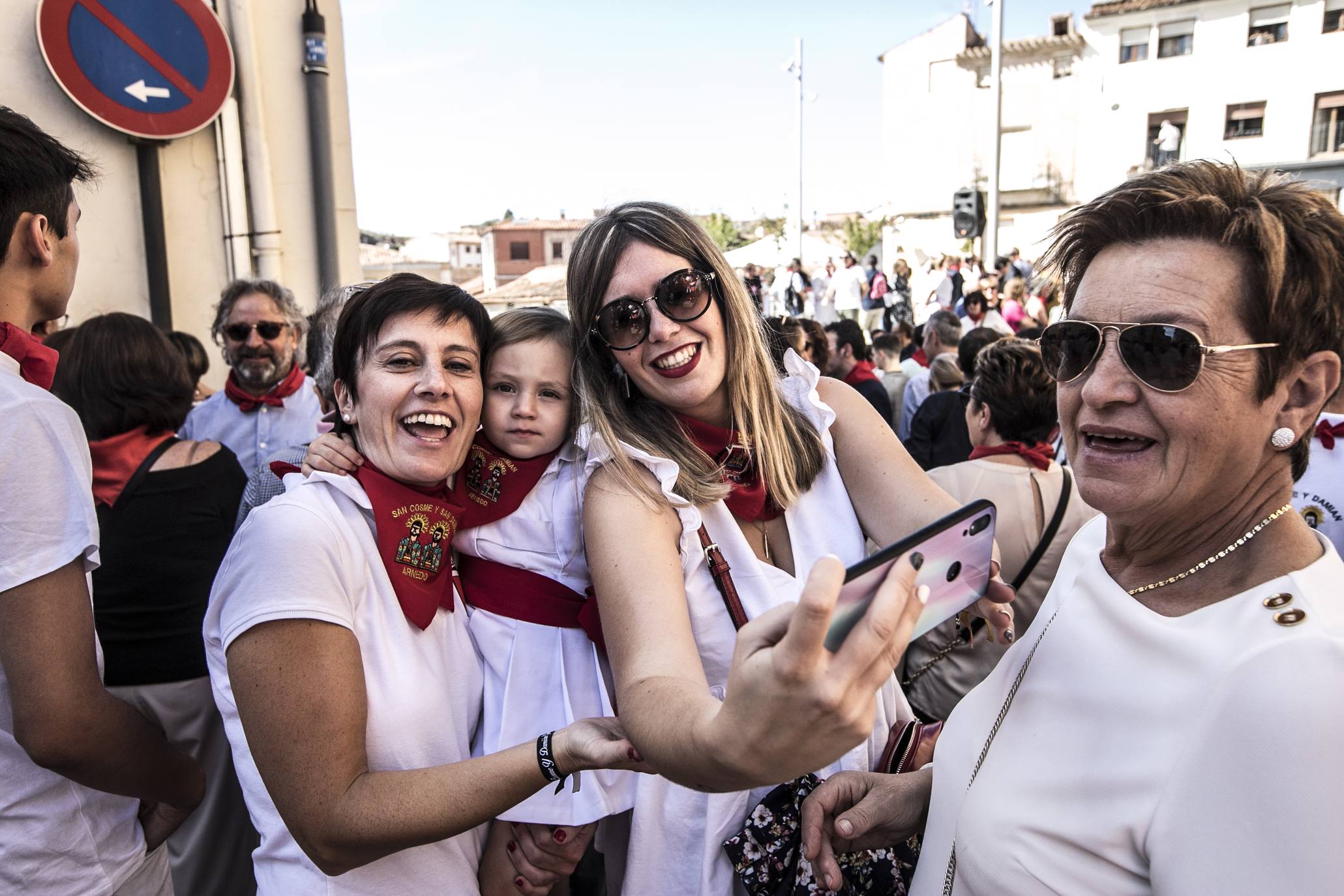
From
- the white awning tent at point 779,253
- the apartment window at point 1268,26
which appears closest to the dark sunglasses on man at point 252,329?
the white awning tent at point 779,253

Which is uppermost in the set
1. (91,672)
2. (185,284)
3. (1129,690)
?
(185,284)

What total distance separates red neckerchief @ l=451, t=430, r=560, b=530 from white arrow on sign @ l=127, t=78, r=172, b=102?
4812 millimetres

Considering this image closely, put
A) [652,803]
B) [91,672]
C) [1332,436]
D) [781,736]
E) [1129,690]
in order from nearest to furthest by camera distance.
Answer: [781,736], [1129,690], [91,672], [652,803], [1332,436]

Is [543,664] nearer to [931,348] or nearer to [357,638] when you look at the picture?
[357,638]

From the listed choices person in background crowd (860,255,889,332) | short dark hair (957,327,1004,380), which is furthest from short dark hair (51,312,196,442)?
person in background crowd (860,255,889,332)

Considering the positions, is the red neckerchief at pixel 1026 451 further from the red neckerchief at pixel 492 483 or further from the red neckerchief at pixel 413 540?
the red neckerchief at pixel 413 540

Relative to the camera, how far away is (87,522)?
1.74m

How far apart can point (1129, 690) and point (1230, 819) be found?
212 mm

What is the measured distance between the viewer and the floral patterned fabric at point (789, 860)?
1.86 m

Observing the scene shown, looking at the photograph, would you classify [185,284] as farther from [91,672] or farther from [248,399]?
[91,672]

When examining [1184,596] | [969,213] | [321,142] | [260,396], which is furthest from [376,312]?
[969,213]

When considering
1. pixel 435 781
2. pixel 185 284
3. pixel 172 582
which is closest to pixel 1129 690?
pixel 435 781

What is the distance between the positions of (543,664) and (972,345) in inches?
165

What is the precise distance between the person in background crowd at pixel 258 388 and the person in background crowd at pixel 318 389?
1228 millimetres
